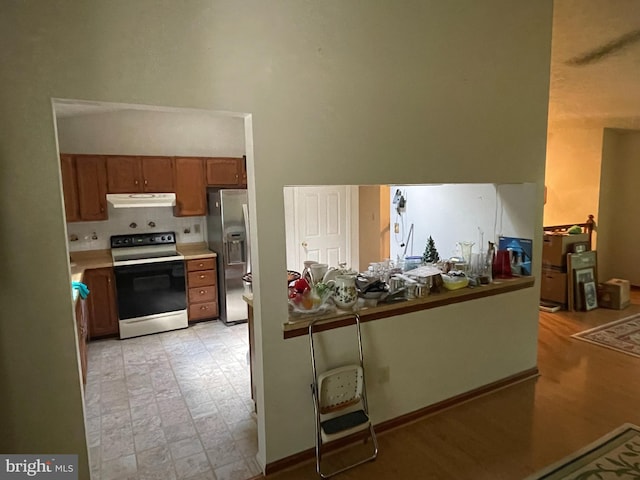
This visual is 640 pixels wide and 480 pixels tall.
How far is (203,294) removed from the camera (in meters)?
5.11

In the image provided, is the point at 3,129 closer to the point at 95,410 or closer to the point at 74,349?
the point at 74,349

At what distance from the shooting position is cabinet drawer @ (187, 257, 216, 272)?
4988 mm

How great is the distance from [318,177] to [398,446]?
1.81 meters

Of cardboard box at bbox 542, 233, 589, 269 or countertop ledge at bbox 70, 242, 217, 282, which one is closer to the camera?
countertop ledge at bbox 70, 242, 217, 282

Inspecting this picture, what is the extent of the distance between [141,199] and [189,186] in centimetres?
64

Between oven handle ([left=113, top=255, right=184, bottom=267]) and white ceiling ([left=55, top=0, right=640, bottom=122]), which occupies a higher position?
white ceiling ([left=55, top=0, right=640, bottom=122])

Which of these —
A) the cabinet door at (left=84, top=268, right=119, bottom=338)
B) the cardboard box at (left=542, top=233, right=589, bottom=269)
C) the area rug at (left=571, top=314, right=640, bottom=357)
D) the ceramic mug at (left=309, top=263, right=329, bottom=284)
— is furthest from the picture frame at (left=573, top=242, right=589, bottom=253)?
the cabinet door at (left=84, top=268, right=119, bottom=338)

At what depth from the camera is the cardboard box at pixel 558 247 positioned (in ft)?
17.6

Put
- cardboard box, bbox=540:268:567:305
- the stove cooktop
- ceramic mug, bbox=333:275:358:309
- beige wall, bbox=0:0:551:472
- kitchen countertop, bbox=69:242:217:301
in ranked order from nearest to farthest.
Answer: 1. beige wall, bbox=0:0:551:472
2. ceramic mug, bbox=333:275:358:309
3. kitchen countertop, bbox=69:242:217:301
4. the stove cooktop
5. cardboard box, bbox=540:268:567:305

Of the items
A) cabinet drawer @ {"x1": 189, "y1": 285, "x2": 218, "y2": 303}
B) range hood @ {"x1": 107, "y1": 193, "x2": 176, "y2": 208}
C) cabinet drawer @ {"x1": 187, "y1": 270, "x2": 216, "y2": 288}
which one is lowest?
cabinet drawer @ {"x1": 189, "y1": 285, "x2": 218, "y2": 303}

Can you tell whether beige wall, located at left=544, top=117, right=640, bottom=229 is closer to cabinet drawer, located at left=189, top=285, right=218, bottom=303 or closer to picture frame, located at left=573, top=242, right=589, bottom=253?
picture frame, located at left=573, top=242, right=589, bottom=253

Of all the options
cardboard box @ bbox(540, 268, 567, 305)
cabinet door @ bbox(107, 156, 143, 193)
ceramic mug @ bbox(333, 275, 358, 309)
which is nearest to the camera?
ceramic mug @ bbox(333, 275, 358, 309)

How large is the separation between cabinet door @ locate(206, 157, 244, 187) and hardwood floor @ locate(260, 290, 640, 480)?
383 centimetres

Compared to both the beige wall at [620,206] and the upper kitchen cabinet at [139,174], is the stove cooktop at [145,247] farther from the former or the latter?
the beige wall at [620,206]
